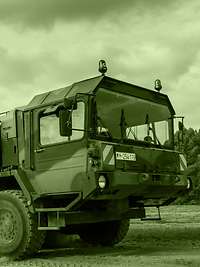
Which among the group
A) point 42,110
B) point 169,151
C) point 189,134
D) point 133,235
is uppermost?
point 189,134

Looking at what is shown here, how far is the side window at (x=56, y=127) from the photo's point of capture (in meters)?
7.56

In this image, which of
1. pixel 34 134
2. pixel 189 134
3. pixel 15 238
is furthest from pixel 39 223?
pixel 189 134

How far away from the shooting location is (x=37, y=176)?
26.5ft

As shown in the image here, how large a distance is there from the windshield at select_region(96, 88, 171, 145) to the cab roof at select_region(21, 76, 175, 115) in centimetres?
9

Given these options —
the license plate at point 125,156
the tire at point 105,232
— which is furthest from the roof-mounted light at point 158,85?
the tire at point 105,232

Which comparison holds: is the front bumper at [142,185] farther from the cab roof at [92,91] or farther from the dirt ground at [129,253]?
the cab roof at [92,91]

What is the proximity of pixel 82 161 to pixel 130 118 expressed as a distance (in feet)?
4.30

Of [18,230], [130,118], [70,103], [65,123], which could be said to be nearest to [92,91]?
[70,103]

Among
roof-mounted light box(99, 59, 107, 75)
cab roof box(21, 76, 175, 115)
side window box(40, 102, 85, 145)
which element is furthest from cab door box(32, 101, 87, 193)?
roof-mounted light box(99, 59, 107, 75)

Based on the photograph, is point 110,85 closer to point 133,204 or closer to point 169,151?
point 169,151

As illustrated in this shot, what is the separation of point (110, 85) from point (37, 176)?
1.87 metres

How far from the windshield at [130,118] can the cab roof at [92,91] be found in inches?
3.4

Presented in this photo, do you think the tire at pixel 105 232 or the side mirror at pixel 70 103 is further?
the tire at pixel 105 232

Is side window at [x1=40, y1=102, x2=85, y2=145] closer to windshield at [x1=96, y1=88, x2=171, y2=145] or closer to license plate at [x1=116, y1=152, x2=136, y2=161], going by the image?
windshield at [x1=96, y1=88, x2=171, y2=145]
